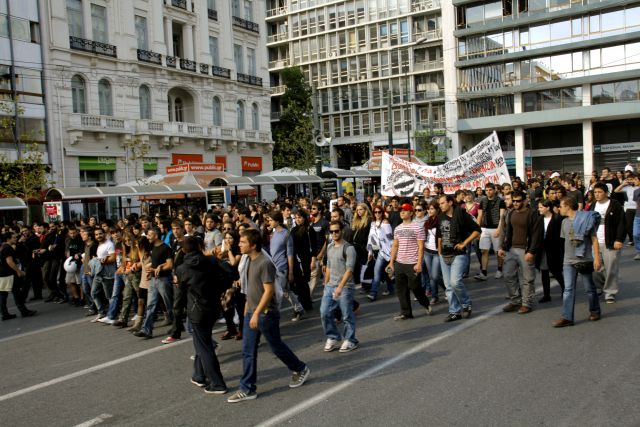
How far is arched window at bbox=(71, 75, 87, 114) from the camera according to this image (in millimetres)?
31031

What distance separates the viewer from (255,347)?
18.4 ft

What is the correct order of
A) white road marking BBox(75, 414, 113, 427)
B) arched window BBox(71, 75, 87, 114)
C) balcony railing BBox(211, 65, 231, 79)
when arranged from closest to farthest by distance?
white road marking BBox(75, 414, 113, 427) → arched window BBox(71, 75, 87, 114) → balcony railing BBox(211, 65, 231, 79)

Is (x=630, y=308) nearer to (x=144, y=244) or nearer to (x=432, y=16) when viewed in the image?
(x=144, y=244)

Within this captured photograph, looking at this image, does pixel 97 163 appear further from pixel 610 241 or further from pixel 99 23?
pixel 610 241

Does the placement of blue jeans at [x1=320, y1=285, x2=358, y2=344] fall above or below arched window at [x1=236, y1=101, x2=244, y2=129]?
below

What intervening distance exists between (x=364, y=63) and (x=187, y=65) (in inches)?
1133

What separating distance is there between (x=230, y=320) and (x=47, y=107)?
25458 mm

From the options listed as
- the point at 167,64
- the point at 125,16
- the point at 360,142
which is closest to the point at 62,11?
the point at 125,16

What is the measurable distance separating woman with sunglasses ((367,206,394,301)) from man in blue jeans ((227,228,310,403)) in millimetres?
4373

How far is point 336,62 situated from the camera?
63.9 m

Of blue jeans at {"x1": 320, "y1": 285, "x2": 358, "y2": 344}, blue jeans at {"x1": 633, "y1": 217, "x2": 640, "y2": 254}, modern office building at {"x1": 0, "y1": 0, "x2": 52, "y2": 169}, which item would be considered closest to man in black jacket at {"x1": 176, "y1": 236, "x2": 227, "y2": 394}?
blue jeans at {"x1": 320, "y1": 285, "x2": 358, "y2": 344}

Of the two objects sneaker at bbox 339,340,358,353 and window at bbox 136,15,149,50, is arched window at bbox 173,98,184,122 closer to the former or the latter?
window at bbox 136,15,149,50

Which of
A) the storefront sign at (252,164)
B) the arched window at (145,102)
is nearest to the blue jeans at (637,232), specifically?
the arched window at (145,102)

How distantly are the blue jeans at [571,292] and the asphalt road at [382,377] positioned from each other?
0.67 ft
